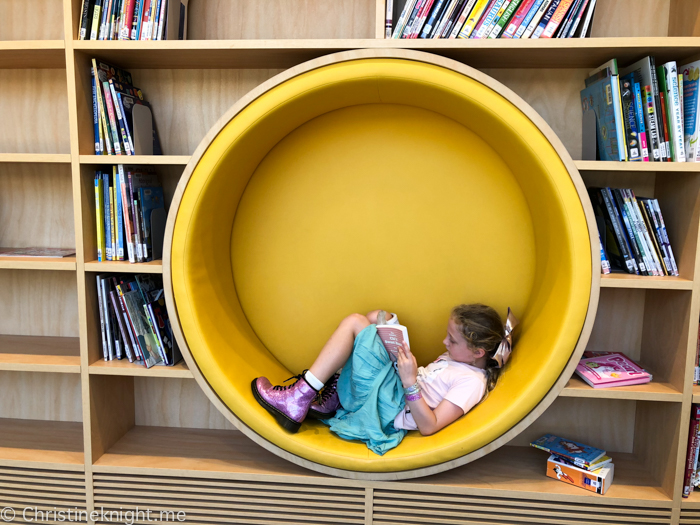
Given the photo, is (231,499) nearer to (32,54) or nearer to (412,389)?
(412,389)

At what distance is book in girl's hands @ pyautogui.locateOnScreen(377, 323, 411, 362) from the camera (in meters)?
2.07

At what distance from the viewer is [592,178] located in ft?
7.45

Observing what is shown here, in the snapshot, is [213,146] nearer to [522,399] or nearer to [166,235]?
[166,235]

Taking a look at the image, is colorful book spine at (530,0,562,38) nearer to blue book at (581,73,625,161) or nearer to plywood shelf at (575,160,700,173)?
blue book at (581,73,625,161)

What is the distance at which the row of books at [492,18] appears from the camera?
192cm

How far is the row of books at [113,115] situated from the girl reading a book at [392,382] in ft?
3.47

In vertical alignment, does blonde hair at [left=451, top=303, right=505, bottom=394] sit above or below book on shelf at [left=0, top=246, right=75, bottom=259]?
below

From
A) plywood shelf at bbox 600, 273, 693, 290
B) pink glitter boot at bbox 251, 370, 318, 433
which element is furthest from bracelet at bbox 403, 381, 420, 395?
plywood shelf at bbox 600, 273, 693, 290

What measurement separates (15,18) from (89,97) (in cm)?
72

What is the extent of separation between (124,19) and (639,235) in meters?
2.06

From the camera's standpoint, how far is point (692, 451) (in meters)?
2.00

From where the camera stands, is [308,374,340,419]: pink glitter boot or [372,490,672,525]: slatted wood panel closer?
[372,490,672,525]: slatted wood panel

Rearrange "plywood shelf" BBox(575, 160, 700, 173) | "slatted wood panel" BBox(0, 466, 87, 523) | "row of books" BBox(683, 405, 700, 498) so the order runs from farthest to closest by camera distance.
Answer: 1. "slatted wood panel" BBox(0, 466, 87, 523)
2. "row of books" BBox(683, 405, 700, 498)
3. "plywood shelf" BBox(575, 160, 700, 173)

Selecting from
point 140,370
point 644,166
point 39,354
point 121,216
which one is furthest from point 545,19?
point 39,354
